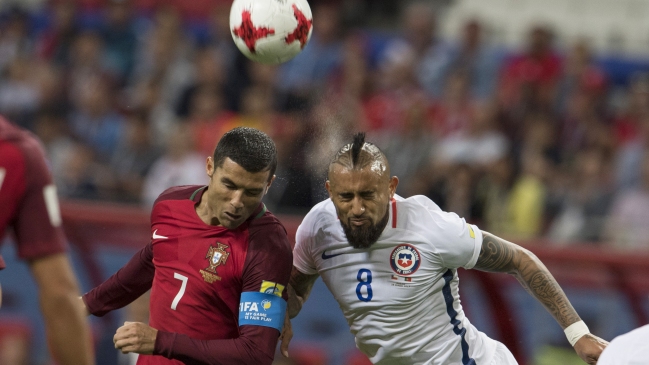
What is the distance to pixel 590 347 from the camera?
393cm

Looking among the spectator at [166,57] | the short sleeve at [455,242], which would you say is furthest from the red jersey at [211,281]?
the spectator at [166,57]

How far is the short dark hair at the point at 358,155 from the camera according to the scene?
380 centimetres

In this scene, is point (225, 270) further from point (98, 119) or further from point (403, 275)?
point (98, 119)

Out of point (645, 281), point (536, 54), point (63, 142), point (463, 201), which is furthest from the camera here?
point (63, 142)

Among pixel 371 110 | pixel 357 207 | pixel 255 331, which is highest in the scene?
pixel 371 110

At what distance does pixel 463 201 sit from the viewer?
7.30 metres

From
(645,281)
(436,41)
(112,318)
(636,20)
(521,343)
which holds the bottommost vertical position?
(112,318)

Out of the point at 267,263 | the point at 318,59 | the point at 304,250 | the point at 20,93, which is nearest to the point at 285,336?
the point at 304,250

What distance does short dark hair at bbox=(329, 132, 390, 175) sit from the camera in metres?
3.80

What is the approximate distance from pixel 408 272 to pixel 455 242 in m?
0.24

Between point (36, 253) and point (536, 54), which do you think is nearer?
point (36, 253)

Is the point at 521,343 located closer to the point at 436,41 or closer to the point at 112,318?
the point at 112,318

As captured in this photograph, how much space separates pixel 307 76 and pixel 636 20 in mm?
4022

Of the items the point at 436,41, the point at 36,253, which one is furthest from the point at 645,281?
the point at 36,253
